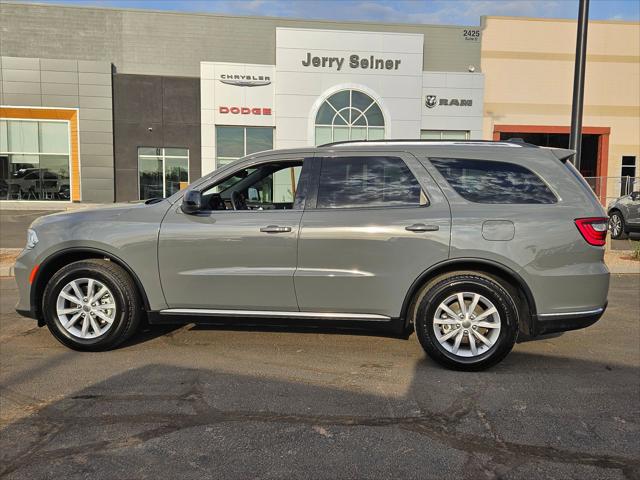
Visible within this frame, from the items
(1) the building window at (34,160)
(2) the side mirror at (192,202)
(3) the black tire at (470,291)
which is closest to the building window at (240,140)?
(1) the building window at (34,160)

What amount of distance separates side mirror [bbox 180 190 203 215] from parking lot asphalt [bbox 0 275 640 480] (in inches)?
52.3

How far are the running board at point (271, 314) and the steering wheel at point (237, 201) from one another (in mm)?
1122

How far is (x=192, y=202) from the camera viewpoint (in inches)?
174

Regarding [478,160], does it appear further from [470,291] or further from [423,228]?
[470,291]

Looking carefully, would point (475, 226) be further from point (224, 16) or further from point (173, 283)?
point (224, 16)

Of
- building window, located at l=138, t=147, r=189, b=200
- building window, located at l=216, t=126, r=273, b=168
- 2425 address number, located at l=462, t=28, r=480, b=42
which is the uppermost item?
2425 address number, located at l=462, t=28, r=480, b=42

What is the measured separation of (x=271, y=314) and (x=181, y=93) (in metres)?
23.3

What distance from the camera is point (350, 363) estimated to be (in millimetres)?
4527

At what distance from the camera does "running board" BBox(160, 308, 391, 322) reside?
4379 mm

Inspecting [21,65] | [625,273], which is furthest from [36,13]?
[625,273]

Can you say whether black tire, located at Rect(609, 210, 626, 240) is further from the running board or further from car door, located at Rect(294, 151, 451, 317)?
the running board

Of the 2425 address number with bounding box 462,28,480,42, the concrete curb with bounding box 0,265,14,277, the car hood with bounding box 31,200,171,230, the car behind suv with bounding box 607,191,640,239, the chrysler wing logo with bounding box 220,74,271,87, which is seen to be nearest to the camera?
the car hood with bounding box 31,200,171,230

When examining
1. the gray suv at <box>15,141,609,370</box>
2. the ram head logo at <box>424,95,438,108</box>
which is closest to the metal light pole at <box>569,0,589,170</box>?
the gray suv at <box>15,141,609,370</box>

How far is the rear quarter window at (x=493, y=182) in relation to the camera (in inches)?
169
